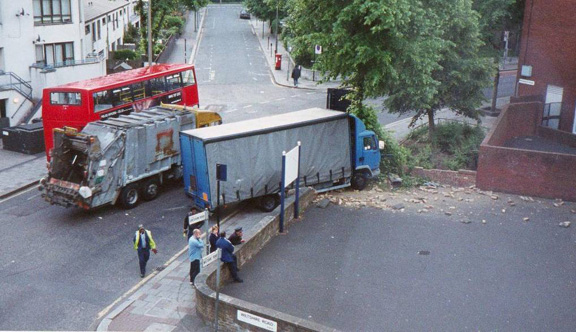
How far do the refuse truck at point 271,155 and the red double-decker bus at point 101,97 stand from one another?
6445 mm

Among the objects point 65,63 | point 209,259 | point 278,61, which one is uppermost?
point 65,63

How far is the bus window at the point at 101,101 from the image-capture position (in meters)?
24.8

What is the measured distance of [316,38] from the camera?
24.4 meters

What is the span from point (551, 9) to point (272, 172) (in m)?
18.3

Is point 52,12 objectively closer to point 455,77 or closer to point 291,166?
point 455,77

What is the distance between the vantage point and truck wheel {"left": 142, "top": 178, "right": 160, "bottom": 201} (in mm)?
22094

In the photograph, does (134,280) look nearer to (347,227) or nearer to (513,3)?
(347,227)

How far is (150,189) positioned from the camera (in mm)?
22281

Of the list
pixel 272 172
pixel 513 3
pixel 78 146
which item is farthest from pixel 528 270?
pixel 513 3

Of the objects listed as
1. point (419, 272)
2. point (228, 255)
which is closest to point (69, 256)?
point (228, 255)

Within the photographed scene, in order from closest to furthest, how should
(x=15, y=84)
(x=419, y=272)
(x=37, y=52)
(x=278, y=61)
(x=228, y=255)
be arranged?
1. (x=228, y=255)
2. (x=419, y=272)
3. (x=15, y=84)
4. (x=37, y=52)
5. (x=278, y=61)

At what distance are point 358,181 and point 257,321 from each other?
39.3 ft

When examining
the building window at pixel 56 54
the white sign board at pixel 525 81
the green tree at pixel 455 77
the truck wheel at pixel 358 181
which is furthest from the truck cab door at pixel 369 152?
the building window at pixel 56 54

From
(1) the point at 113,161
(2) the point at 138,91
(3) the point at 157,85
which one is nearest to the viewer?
(1) the point at 113,161
